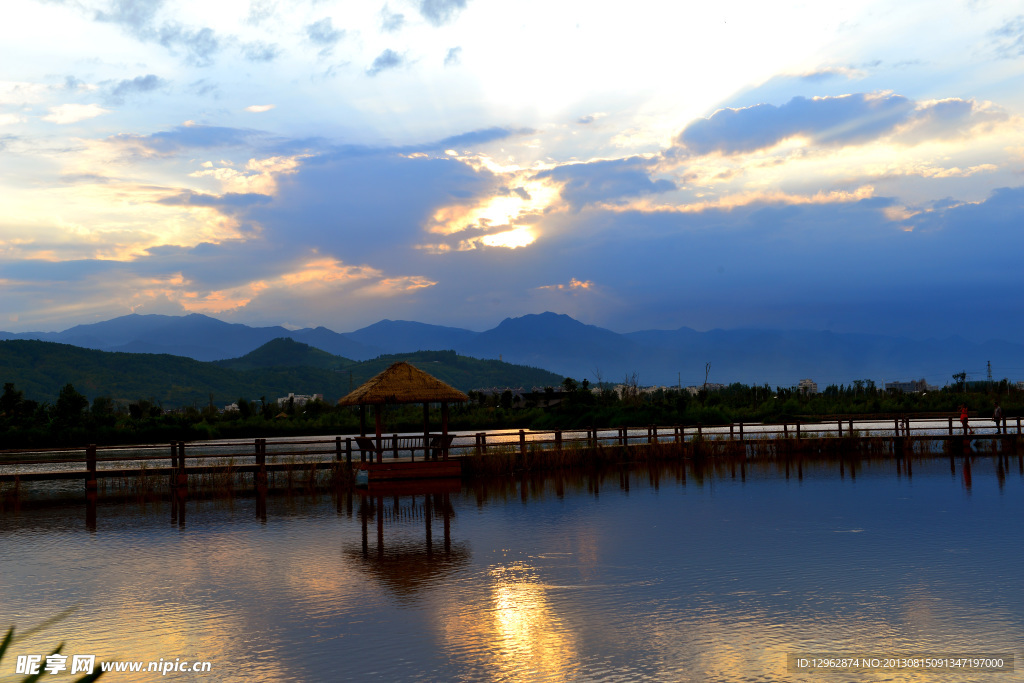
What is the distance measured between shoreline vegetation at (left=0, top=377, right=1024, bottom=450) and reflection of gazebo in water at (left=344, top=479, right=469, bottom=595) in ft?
102

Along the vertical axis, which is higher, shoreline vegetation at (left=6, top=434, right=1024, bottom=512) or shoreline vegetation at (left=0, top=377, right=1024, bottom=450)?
shoreline vegetation at (left=0, top=377, right=1024, bottom=450)

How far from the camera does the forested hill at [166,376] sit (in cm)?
12244

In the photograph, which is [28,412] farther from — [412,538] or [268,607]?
[268,607]

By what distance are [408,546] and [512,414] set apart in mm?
52286

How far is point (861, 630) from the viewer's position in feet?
30.1

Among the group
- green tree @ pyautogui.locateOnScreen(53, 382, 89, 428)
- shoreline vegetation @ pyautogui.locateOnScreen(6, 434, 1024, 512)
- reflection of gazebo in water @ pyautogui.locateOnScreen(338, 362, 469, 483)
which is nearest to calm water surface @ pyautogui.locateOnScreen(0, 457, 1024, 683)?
reflection of gazebo in water @ pyautogui.locateOnScreen(338, 362, 469, 483)

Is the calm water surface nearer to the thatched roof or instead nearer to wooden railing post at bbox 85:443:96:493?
wooden railing post at bbox 85:443:96:493

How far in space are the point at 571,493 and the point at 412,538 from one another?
7572mm

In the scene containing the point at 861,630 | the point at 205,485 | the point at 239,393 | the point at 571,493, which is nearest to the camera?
the point at 861,630

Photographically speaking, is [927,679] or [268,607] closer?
[927,679]

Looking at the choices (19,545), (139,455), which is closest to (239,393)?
(139,455)

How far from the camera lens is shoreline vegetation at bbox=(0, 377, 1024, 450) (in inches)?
2100

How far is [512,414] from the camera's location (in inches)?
2653

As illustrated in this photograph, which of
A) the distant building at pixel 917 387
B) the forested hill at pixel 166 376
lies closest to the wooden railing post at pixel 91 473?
the distant building at pixel 917 387
